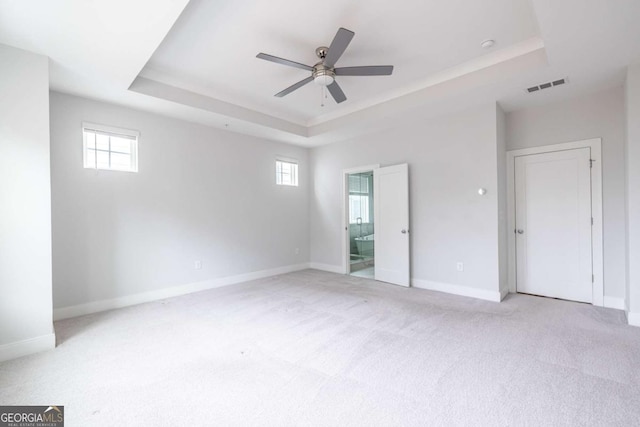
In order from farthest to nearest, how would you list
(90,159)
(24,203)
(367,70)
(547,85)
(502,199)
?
(502,199) → (90,159) → (547,85) → (367,70) → (24,203)

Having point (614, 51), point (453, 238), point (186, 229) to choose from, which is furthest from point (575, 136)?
point (186, 229)

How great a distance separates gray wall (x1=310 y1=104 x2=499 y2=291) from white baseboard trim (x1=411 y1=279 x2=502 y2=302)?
0.20 ft

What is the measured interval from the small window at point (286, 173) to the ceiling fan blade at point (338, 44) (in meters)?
3.30

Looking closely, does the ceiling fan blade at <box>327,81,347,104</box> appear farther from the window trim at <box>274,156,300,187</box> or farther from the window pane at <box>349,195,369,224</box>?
the window pane at <box>349,195,369,224</box>

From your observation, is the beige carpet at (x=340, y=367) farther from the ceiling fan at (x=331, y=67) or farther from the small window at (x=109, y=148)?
the ceiling fan at (x=331, y=67)

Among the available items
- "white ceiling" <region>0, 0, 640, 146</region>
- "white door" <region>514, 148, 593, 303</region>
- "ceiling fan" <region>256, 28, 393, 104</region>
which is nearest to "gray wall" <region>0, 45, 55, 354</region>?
"white ceiling" <region>0, 0, 640, 146</region>

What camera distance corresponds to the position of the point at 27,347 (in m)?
2.61

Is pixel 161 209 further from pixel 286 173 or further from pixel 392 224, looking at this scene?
pixel 392 224

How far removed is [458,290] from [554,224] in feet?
5.22

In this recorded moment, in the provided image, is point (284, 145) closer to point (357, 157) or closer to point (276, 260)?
point (357, 157)

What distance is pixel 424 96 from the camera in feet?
13.2

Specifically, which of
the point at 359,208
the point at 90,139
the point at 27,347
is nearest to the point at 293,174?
the point at 359,208

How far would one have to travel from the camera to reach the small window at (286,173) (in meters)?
6.04

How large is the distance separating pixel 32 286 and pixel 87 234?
3.71 ft
